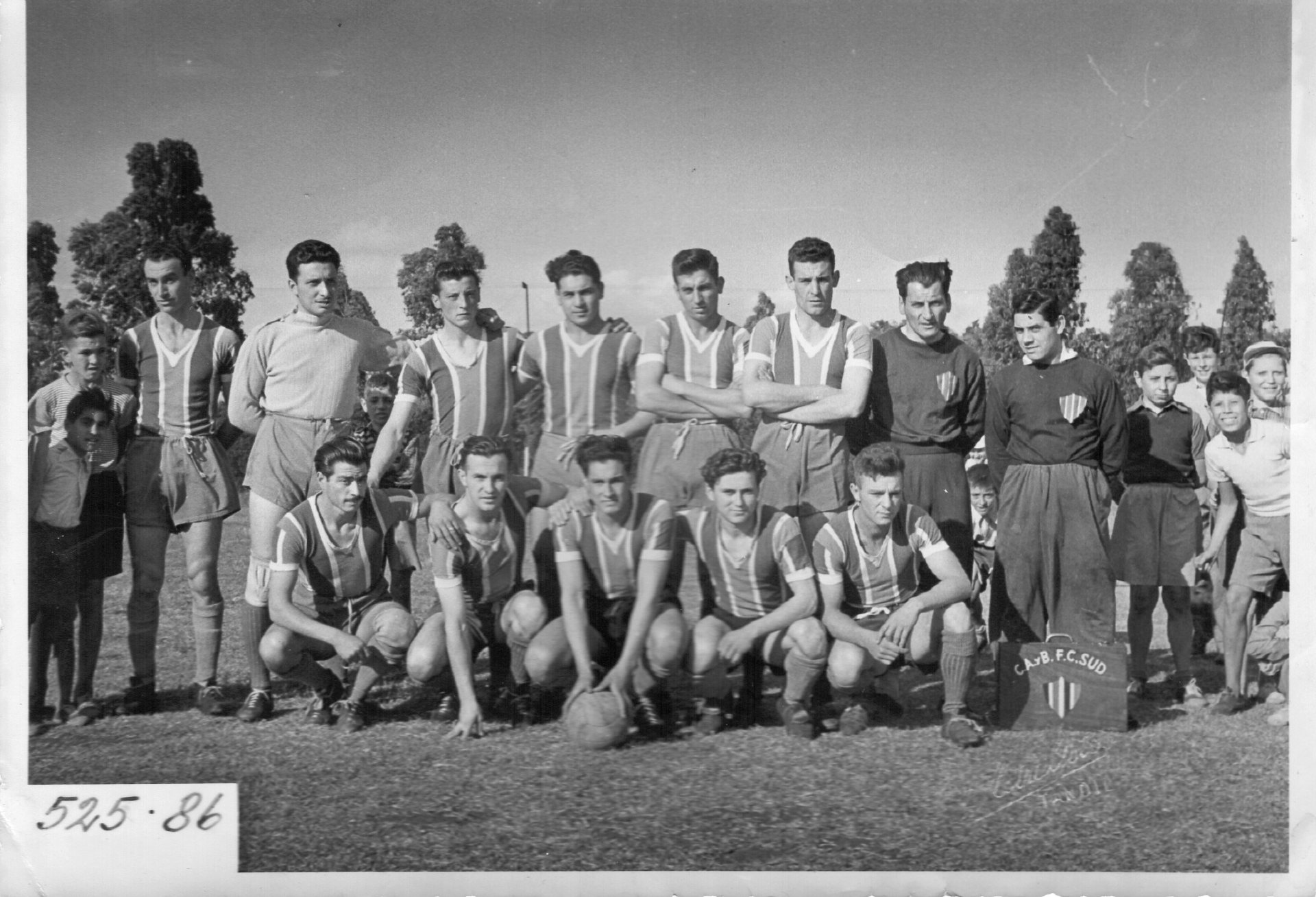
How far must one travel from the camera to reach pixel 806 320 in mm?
4160

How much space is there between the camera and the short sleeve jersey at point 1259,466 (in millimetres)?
4285

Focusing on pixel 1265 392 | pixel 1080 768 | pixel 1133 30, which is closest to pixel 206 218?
pixel 1133 30

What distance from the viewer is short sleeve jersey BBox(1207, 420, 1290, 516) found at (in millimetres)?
4285

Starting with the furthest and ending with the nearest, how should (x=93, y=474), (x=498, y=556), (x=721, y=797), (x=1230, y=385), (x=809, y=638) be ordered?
1. (x=1230, y=385)
2. (x=93, y=474)
3. (x=498, y=556)
4. (x=809, y=638)
5. (x=721, y=797)

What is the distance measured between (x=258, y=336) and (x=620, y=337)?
4.01 ft

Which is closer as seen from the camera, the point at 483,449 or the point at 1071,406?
the point at 483,449

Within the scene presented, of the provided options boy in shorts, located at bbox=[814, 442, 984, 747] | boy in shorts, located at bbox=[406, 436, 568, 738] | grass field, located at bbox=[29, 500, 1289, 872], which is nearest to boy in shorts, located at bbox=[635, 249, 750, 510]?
boy in shorts, located at bbox=[406, 436, 568, 738]

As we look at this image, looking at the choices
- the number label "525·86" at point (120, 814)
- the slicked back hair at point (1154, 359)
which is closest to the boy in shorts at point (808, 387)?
the slicked back hair at point (1154, 359)

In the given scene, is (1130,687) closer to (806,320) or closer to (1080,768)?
(1080,768)

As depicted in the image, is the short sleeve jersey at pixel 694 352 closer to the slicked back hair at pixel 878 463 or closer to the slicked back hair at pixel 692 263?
the slicked back hair at pixel 692 263

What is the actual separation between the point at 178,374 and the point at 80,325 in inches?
13.7

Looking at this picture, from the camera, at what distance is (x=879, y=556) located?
409 centimetres

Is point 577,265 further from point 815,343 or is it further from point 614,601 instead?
point 614,601

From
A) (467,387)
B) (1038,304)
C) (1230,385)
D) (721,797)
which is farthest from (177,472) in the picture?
(1230,385)
